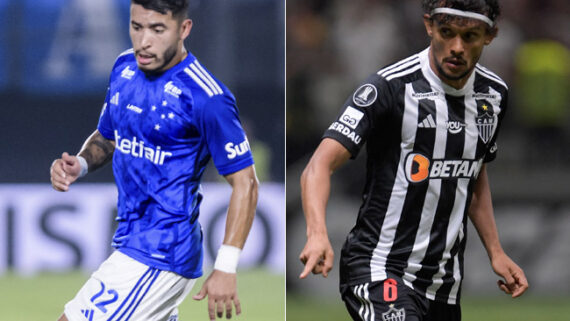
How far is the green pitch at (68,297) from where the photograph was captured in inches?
323

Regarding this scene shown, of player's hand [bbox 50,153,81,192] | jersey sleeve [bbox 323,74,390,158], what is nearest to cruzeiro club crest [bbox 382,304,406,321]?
jersey sleeve [bbox 323,74,390,158]

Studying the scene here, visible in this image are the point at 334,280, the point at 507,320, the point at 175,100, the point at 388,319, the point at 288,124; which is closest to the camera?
the point at 388,319

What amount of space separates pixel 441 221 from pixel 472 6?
877 millimetres

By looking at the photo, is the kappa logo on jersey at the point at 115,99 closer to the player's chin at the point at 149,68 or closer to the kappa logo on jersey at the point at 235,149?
the player's chin at the point at 149,68

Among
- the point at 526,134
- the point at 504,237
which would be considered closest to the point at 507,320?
the point at 504,237

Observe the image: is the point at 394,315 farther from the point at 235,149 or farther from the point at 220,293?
the point at 235,149

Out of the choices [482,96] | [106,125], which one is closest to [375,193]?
[482,96]

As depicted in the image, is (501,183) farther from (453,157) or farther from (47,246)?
(453,157)

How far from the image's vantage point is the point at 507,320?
26.8 ft

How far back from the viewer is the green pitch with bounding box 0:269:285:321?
8203 millimetres

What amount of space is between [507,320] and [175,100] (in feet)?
15.7

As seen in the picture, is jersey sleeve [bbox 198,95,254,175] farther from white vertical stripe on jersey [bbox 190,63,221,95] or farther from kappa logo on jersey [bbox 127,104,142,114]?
kappa logo on jersey [bbox 127,104,142,114]

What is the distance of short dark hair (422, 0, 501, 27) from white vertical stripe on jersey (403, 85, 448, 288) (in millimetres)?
443

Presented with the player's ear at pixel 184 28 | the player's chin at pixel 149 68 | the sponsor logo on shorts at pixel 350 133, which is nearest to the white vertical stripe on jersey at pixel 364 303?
the sponsor logo on shorts at pixel 350 133
